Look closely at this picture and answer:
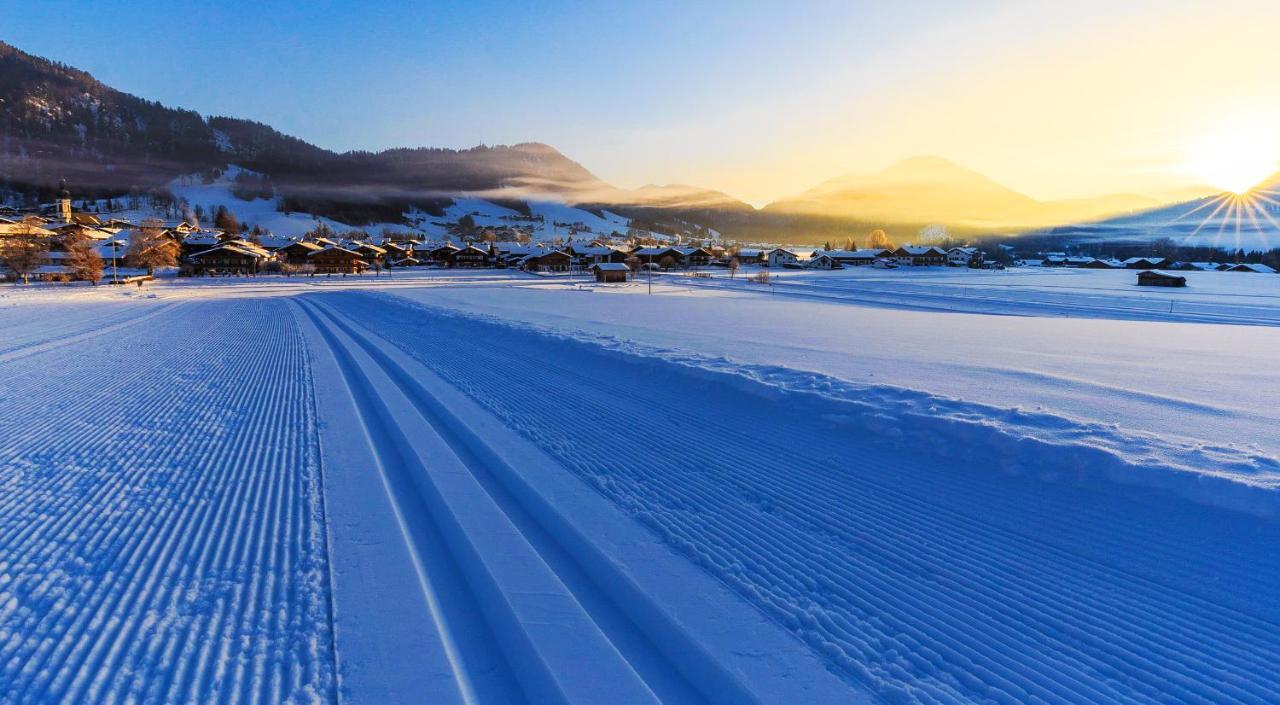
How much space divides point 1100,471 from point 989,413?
6.02ft

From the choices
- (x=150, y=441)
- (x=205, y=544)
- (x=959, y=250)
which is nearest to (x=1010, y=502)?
(x=205, y=544)

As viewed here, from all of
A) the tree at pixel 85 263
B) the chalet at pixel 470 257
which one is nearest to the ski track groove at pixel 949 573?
the tree at pixel 85 263

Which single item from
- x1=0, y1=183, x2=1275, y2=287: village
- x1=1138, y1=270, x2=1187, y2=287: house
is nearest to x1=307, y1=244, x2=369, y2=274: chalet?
x1=0, y1=183, x2=1275, y2=287: village

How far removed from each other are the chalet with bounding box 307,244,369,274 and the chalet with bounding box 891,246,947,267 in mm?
92265

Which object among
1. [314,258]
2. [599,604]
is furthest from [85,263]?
[599,604]

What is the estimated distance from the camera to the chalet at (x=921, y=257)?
115625 mm

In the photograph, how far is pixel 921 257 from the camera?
115562 mm

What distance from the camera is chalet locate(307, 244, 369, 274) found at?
87.9m

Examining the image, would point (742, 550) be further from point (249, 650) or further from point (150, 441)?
point (150, 441)

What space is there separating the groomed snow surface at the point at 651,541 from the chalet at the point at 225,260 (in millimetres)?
79473

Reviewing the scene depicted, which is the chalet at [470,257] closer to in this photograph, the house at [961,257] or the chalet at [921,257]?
the chalet at [921,257]

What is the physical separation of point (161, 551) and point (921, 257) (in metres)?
126

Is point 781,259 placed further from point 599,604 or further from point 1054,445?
point 599,604

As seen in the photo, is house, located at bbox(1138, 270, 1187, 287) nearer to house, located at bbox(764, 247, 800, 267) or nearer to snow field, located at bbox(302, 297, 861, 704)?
house, located at bbox(764, 247, 800, 267)
